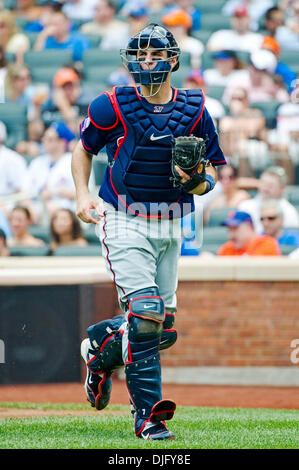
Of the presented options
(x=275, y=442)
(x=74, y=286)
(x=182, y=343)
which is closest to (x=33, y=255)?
(x=74, y=286)

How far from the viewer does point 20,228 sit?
30.7ft

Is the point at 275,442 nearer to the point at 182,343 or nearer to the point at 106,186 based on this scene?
the point at 106,186

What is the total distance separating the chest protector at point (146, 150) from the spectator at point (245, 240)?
12.7ft

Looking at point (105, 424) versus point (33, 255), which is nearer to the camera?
point (105, 424)

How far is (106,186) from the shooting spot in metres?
4.80

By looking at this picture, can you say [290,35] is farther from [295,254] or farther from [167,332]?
[167,332]

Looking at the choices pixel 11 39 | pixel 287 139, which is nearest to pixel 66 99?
pixel 11 39

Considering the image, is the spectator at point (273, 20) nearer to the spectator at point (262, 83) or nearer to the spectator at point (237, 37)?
the spectator at point (237, 37)

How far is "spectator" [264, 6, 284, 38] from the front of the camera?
11797mm

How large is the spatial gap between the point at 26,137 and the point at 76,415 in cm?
563

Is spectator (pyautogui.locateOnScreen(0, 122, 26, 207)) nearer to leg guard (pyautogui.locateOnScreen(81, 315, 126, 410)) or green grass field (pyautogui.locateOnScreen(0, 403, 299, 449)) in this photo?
green grass field (pyautogui.locateOnScreen(0, 403, 299, 449))

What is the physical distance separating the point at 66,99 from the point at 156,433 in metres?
7.25

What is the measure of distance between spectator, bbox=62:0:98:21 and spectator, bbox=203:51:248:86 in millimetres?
2940

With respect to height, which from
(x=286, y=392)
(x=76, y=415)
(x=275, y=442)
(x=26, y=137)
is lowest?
(x=286, y=392)
